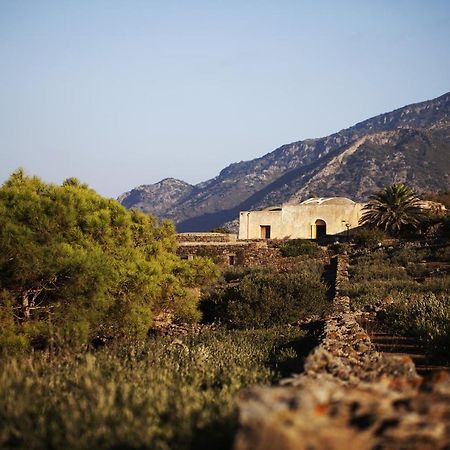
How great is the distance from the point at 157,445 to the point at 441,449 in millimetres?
1774

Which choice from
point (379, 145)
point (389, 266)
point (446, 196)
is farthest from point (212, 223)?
point (389, 266)

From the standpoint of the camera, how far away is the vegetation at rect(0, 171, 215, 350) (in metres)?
11.4

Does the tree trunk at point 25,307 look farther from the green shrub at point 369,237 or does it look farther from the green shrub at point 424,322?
the green shrub at point 369,237

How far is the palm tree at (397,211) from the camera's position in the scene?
39.2 meters

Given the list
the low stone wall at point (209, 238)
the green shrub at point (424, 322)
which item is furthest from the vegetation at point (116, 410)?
the low stone wall at point (209, 238)

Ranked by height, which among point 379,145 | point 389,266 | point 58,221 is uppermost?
point 379,145

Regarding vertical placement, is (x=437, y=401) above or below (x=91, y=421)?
above

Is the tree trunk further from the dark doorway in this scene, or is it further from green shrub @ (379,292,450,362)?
the dark doorway

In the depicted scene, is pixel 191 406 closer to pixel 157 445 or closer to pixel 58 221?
pixel 157 445

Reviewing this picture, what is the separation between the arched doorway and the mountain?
29.1 m

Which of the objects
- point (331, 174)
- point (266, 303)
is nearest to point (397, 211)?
point (266, 303)

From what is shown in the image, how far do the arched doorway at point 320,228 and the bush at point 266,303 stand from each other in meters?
25.8

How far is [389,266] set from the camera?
1164 inches

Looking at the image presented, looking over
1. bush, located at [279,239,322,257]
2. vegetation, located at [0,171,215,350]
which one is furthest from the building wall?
vegetation, located at [0,171,215,350]
